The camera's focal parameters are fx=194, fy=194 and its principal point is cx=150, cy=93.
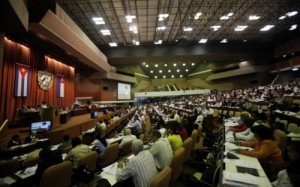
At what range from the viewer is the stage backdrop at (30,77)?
372 inches

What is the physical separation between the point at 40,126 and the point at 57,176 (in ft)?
16.7

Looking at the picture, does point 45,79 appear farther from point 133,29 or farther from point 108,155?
point 108,155

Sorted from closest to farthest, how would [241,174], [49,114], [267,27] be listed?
1. [241,174]
2. [49,114]
3. [267,27]

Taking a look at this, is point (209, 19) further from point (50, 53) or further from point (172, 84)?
point (172, 84)

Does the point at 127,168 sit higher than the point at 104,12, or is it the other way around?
the point at 104,12

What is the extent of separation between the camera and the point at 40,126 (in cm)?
709

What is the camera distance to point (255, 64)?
25.3m

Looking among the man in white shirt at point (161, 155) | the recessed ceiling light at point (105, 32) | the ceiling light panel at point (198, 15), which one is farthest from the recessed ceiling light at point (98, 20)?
the man in white shirt at point (161, 155)

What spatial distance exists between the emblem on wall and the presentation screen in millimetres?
13951

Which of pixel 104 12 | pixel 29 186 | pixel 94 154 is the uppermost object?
pixel 104 12

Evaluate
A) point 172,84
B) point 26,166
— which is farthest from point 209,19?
point 172,84

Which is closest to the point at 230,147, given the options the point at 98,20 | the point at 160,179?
the point at 160,179

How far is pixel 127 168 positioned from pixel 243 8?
1496cm

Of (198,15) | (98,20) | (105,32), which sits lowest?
(105,32)
